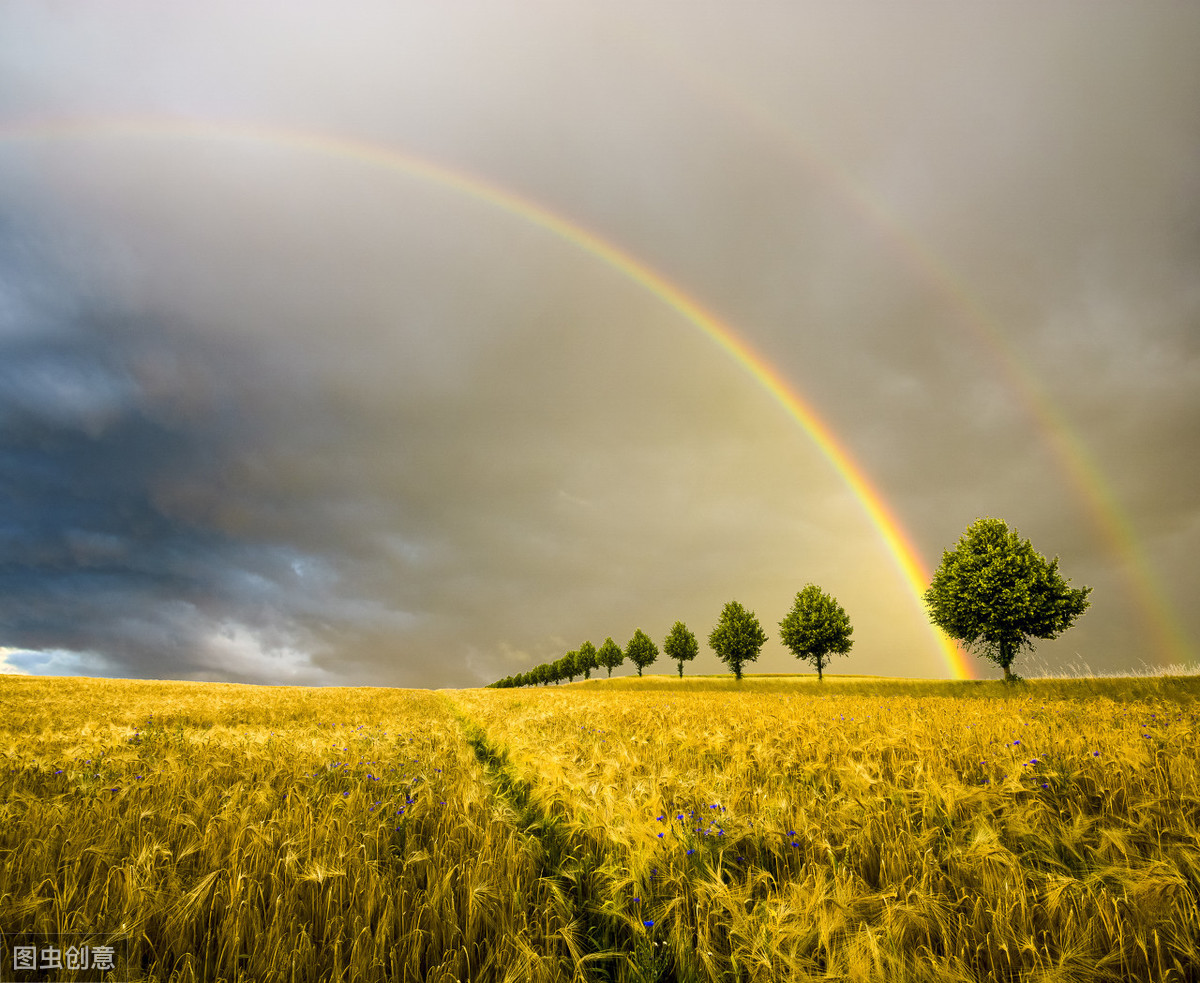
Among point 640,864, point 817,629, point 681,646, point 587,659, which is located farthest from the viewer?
point 587,659

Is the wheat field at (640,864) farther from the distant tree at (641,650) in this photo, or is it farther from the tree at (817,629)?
the distant tree at (641,650)

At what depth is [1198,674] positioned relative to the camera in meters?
22.4

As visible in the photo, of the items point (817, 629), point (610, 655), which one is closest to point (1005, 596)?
point (817, 629)

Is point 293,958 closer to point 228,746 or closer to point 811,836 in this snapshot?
point 811,836

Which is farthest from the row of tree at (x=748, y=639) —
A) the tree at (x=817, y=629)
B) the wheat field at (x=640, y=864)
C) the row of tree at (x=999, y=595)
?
the wheat field at (x=640, y=864)

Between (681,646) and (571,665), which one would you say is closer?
(681,646)

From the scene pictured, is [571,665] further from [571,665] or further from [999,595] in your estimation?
[999,595]

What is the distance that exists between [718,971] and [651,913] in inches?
24.4

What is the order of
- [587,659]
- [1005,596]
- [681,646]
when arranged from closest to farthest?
[1005,596]
[681,646]
[587,659]

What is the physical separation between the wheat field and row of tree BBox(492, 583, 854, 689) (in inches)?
2177

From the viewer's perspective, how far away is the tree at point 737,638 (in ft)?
232

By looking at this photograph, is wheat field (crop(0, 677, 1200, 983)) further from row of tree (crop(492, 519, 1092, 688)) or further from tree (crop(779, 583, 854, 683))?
tree (crop(779, 583, 854, 683))

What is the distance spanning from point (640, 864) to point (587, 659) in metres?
114

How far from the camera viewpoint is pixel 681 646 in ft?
292
